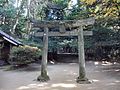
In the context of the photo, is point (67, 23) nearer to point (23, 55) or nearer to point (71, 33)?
point (71, 33)

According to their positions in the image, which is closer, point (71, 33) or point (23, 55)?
point (71, 33)

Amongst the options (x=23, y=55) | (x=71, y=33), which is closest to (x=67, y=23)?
(x=71, y=33)

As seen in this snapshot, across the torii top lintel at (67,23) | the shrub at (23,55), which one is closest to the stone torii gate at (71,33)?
the torii top lintel at (67,23)

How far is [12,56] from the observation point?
59.0 ft

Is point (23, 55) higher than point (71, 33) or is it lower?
lower

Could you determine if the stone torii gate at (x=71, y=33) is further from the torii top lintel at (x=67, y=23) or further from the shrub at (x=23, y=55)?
the shrub at (x=23, y=55)

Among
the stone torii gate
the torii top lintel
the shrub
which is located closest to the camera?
the stone torii gate

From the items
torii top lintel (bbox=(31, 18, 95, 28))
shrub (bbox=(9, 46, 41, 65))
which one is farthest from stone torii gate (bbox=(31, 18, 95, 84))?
shrub (bbox=(9, 46, 41, 65))

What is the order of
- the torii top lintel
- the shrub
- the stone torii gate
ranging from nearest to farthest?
the stone torii gate < the torii top lintel < the shrub

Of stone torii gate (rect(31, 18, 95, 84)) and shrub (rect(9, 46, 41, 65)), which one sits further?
shrub (rect(9, 46, 41, 65))

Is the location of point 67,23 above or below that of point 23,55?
above

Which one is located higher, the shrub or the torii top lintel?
the torii top lintel

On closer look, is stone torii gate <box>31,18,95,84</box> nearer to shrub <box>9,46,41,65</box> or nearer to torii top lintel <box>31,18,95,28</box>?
torii top lintel <box>31,18,95,28</box>

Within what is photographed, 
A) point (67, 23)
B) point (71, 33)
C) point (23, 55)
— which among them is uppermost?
point (67, 23)
